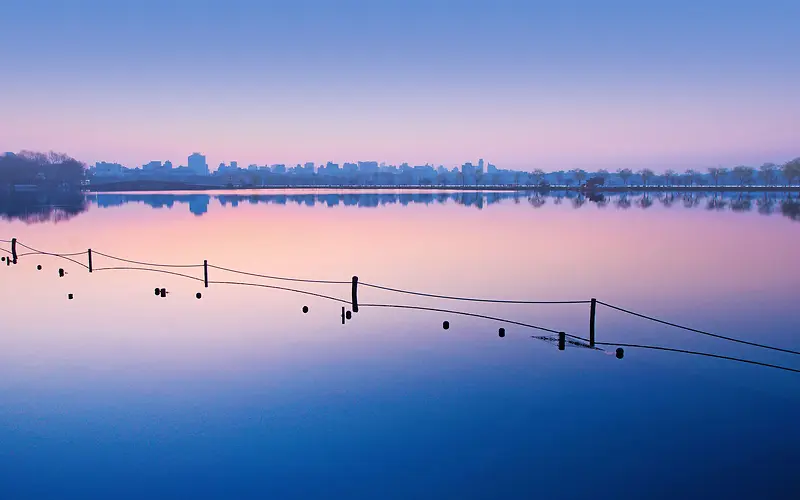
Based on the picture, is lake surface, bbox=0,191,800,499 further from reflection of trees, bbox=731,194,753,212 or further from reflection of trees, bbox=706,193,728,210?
reflection of trees, bbox=706,193,728,210

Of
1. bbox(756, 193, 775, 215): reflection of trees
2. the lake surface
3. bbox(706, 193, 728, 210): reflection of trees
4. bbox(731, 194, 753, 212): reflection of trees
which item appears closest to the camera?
the lake surface

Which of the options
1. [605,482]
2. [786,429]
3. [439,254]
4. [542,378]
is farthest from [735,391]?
[439,254]

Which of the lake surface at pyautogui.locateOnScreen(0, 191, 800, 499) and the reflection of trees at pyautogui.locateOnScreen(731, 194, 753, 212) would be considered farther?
the reflection of trees at pyautogui.locateOnScreen(731, 194, 753, 212)

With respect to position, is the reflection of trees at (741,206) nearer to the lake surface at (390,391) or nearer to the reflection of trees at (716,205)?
the reflection of trees at (716,205)

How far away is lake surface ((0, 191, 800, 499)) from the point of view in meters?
14.1

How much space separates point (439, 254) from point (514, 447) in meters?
36.5

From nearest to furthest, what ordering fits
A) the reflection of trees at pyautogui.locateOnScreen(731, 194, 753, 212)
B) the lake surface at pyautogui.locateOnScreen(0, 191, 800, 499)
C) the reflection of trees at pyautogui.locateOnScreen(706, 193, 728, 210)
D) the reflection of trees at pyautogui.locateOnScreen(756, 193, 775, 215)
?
the lake surface at pyautogui.locateOnScreen(0, 191, 800, 499)
the reflection of trees at pyautogui.locateOnScreen(756, 193, 775, 215)
the reflection of trees at pyautogui.locateOnScreen(731, 194, 753, 212)
the reflection of trees at pyautogui.locateOnScreen(706, 193, 728, 210)

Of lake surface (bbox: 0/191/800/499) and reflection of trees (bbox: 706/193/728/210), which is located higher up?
reflection of trees (bbox: 706/193/728/210)

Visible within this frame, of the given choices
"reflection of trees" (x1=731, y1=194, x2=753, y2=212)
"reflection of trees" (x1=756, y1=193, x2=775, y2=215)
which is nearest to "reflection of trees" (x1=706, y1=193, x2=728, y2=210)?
"reflection of trees" (x1=731, y1=194, x2=753, y2=212)

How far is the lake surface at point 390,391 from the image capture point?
14.1 m

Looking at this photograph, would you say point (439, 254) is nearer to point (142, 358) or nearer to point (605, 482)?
point (142, 358)

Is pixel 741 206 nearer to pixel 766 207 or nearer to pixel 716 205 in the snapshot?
pixel 766 207

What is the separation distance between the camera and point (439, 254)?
51688 mm

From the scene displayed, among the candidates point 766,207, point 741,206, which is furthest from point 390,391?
point 741,206
